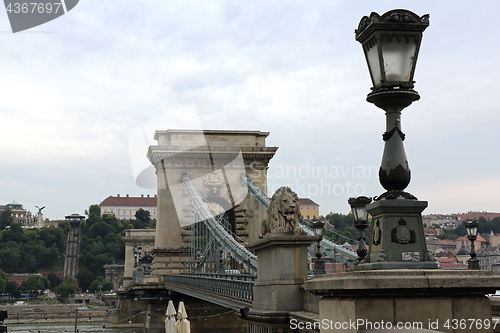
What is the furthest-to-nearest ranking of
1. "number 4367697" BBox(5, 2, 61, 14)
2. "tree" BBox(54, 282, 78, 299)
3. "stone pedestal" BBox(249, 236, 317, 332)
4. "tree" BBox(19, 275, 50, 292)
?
"tree" BBox(19, 275, 50, 292), "tree" BBox(54, 282, 78, 299), "number 4367697" BBox(5, 2, 61, 14), "stone pedestal" BBox(249, 236, 317, 332)

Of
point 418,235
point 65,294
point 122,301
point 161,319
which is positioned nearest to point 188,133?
point 161,319

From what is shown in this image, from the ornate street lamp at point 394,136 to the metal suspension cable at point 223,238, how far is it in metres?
12.8

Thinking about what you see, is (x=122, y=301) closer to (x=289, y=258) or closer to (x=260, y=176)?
(x=260, y=176)

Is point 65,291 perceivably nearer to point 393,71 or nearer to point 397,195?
point 397,195

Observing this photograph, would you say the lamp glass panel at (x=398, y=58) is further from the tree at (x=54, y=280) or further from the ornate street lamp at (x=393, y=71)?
the tree at (x=54, y=280)

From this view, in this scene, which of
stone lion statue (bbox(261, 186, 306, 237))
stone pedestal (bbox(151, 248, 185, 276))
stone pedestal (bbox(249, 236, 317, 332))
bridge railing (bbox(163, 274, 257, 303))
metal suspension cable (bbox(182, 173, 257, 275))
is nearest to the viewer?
stone pedestal (bbox(249, 236, 317, 332))

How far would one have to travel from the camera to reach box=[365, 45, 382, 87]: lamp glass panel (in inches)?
138

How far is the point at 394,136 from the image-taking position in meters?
3.53

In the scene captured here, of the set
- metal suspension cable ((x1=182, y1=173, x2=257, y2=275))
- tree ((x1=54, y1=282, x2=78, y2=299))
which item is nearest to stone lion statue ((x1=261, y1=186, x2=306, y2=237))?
metal suspension cable ((x1=182, y1=173, x2=257, y2=275))

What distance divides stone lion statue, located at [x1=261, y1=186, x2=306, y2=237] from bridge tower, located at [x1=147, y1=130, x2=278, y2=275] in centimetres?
2423

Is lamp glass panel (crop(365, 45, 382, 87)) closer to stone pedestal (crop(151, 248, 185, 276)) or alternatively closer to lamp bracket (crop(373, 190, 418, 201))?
lamp bracket (crop(373, 190, 418, 201))

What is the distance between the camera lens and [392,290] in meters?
3.04

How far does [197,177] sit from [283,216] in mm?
26045

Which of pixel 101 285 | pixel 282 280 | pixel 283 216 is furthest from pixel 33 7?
pixel 101 285
